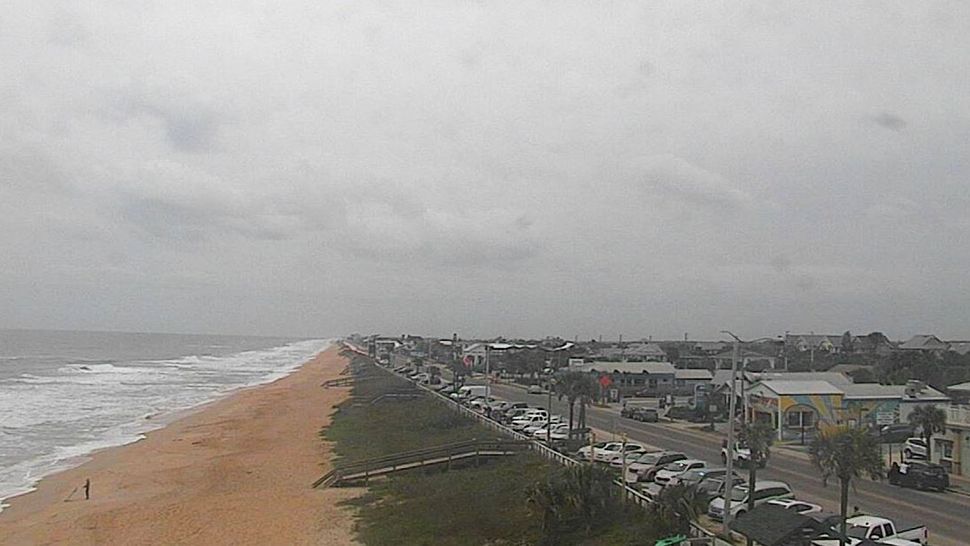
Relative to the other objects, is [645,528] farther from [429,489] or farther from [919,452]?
[919,452]

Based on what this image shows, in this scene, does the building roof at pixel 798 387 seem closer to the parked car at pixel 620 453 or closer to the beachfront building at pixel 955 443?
the beachfront building at pixel 955 443

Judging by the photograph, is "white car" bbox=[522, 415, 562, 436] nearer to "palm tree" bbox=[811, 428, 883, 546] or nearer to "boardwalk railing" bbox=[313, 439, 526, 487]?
"boardwalk railing" bbox=[313, 439, 526, 487]

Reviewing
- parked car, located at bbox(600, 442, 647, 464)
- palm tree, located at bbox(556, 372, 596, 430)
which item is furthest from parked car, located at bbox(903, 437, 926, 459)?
palm tree, located at bbox(556, 372, 596, 430)

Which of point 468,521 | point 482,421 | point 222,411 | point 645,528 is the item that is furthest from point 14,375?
point 645,528

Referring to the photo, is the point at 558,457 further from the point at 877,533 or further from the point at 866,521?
the point at 877,533

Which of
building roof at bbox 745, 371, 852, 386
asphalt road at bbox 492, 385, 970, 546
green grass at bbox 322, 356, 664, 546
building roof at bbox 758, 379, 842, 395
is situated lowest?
green grass at bbox 322, 356, 664, 546

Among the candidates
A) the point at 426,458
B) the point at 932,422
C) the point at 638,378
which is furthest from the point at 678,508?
the point at 638,378
